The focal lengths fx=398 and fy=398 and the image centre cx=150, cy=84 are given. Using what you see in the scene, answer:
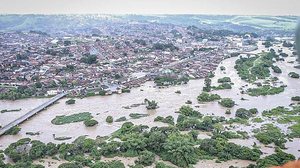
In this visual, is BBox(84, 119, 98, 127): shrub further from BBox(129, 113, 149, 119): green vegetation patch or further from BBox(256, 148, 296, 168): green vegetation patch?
BBox(256, 148, 296, 168): green vegetation patch

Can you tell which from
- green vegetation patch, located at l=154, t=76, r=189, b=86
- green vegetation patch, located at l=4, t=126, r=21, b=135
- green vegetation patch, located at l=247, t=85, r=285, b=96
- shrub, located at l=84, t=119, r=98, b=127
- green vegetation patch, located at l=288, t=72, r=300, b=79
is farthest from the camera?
green vegetation patch, located at l=288, t=72, r=300, b=79

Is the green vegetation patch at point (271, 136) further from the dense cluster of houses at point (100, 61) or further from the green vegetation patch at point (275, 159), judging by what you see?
the dense cluster of houses at point (100, 61)

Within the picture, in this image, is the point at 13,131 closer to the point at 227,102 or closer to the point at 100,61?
the point at 227,102

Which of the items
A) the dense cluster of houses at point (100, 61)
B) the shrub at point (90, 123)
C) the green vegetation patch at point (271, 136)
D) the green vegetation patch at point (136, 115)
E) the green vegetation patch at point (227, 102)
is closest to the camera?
the green vegetation patch at point (271, 136)

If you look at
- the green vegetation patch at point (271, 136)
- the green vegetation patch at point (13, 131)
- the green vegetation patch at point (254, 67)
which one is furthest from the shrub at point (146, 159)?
the green vegetation patch at point (254, 67)

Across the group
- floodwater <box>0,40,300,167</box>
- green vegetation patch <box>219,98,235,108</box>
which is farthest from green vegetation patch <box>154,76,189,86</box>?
green vegetation patch <box>219,98,235,108</box>
